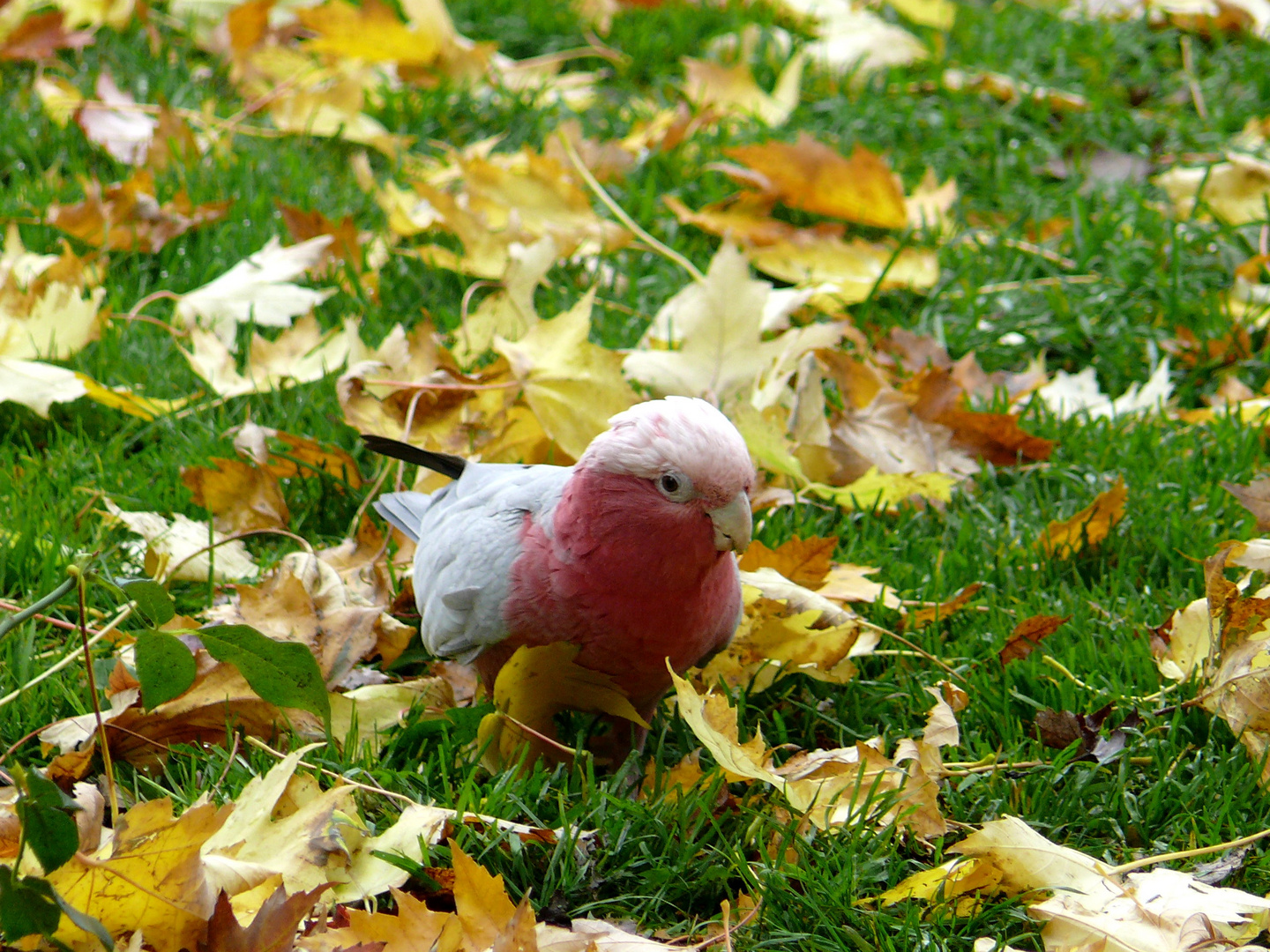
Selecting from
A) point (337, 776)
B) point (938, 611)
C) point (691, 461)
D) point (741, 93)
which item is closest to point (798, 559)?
point (938, 611)

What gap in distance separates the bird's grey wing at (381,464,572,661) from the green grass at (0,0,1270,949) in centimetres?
19

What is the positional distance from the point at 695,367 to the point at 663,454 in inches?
42.2

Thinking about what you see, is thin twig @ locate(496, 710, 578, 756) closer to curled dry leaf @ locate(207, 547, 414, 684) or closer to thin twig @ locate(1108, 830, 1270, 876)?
curled dry leaf @ locate(207, 547, 414, 684)

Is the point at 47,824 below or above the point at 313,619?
above

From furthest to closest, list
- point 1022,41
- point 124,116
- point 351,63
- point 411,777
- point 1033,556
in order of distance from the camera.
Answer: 1. point 1022,41
2. point 351,63
3. point 124,116
4. point 1033,556
5. point 411,777

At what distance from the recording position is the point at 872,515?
2789 mm

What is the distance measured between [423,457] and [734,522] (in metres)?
0.82

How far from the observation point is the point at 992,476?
292 centimetres

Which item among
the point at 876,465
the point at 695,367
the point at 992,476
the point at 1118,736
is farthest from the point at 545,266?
the point at 1118,736

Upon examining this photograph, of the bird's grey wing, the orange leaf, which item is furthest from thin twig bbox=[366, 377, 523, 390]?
the orange leaf

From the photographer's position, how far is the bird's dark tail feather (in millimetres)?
2404

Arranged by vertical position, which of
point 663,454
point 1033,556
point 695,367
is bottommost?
point 1033,556

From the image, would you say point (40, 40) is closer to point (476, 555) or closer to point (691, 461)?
point (476, 555)

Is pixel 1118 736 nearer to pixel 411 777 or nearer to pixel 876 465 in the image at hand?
pixel 876 465
